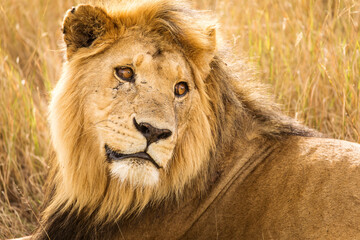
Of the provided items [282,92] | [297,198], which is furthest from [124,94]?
[282,92]

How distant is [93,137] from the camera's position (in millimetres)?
3500

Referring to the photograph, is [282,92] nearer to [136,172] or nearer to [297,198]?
[297,198]

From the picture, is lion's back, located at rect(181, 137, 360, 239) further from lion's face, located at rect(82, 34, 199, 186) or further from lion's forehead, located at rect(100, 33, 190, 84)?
lion's forehead, located at rect(100, 33, 190, 84)

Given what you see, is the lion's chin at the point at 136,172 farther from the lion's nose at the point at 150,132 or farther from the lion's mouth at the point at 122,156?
the lion's nose at the point at 150,132

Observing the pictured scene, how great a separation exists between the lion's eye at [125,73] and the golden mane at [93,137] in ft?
0.68

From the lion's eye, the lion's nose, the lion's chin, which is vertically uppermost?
the lion's eye

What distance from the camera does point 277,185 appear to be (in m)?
3.65

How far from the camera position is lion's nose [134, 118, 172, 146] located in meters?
3.12

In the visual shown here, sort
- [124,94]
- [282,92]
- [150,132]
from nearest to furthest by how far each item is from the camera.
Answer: [150,132] < [124,94] < [282,92]

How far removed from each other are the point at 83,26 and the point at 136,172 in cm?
105

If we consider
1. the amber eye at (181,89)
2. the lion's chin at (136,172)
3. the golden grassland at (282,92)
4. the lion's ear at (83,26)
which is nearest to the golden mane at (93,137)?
the lion's ear at (83,26)

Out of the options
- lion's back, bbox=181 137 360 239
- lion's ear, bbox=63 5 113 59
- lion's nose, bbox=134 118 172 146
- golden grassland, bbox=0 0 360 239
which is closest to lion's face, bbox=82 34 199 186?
lion's nose, bbox=134 118 172 146

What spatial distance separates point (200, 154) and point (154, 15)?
3.16ft

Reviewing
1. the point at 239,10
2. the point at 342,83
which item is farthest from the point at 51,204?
the point at 239,10
